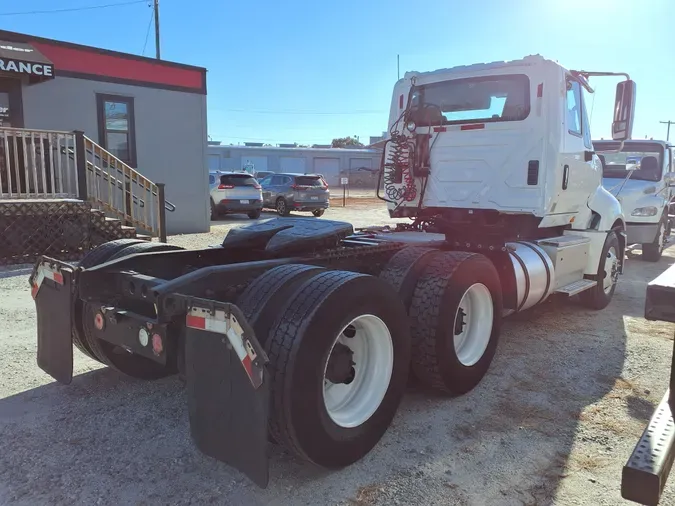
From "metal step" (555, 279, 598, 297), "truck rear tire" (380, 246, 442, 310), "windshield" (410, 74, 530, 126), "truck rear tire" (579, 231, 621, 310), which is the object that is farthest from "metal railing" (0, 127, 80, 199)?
"truck rear tire" (579, 231, 621, 310)

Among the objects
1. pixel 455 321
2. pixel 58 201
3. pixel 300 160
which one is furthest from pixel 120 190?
pixel 300 160

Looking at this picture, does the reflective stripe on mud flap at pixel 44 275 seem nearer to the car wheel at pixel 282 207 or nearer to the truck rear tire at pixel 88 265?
the truck rear tire at pixel 88 265

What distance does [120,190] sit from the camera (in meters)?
11.9

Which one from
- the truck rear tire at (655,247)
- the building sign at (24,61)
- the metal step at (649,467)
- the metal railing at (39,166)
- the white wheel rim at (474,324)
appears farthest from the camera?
the truck rear tire at (655,247)

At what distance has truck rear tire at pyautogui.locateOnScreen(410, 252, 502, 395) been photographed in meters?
3.74

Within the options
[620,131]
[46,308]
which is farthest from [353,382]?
[620,131]

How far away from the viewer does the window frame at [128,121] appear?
12.1m

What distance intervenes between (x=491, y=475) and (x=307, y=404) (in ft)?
3.73

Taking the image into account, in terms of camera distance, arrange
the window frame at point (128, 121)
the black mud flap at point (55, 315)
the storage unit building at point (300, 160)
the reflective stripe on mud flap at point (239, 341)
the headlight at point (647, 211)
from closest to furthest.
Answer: the reflective stripe on mud flap at point (239, 341), the black mud flap at point (55, 315), the headlight at point (647, 211), the window frame at point (128, 121), the storage unit building at point (300, 160)

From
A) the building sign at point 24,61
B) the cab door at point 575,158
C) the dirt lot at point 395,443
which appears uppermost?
the building sign at point 24,61

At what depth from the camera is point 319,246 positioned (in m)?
4.07

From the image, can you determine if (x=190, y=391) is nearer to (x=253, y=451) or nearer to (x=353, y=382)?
(x=253, y=451)

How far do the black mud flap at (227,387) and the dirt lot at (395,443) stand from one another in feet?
1.23

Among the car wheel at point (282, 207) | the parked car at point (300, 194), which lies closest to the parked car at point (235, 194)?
the parked car at point (300, 194)
